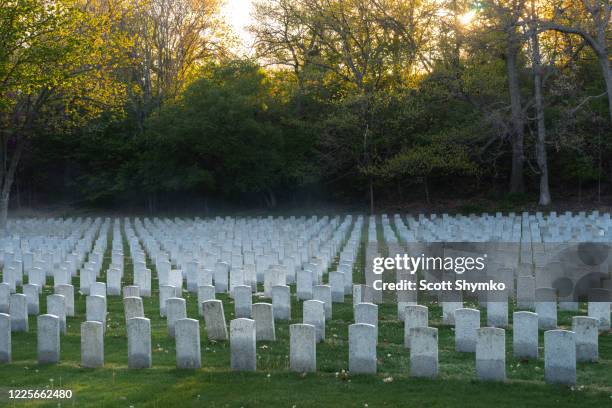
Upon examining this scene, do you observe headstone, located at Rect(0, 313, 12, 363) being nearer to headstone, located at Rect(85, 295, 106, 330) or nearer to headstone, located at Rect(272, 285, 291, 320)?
headstone, located at Rect(85, 295, 106, 330)

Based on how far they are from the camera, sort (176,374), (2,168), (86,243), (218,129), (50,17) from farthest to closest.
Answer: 1. (218,129)
2. (2,168)
3. (50,17)
4. (86,243)
5. (176,374)

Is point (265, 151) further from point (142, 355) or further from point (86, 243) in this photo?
point (142, 355)

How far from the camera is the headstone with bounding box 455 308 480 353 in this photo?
Result: 834 centimetres

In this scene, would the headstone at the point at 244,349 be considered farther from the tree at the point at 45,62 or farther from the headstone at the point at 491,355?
the tree at the point at 45,62

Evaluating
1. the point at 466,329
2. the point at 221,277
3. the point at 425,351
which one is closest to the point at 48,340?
the point at 425,351

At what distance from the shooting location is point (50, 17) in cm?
2170

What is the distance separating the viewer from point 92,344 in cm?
787

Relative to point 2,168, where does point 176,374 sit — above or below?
below

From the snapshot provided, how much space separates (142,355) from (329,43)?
31.8 meters

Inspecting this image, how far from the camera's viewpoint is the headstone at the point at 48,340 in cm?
799

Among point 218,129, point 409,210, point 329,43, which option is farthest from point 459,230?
point 329,43

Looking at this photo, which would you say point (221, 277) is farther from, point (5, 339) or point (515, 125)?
point (515, 125)

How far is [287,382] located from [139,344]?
1.68m

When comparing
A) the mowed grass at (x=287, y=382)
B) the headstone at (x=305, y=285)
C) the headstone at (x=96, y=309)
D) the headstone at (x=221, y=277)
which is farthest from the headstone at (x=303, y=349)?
the headstone at (x=221, y=277)
